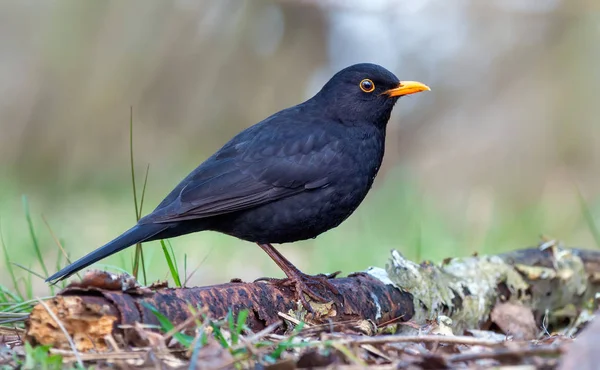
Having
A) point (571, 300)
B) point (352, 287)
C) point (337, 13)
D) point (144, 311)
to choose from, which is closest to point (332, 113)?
point (352, 287)

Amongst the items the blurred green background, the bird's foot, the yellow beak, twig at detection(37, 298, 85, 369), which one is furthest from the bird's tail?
the blurred green background

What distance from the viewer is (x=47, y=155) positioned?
12.8m

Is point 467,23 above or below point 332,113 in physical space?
above

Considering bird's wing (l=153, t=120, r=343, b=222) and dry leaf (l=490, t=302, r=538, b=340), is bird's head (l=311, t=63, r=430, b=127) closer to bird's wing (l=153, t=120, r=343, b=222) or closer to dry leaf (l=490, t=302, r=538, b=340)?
bird's wing (l=153, t=120, r=343, b=222)

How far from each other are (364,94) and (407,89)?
0.98ft

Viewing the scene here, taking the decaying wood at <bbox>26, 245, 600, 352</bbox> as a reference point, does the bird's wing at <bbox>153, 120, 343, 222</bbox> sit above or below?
above

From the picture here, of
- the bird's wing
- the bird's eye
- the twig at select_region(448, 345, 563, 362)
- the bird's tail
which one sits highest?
the bird's eye

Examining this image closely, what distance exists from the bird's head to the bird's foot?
1.29 m

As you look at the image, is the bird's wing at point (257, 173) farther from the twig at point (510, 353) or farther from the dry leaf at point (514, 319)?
the twig at point (510, 353)

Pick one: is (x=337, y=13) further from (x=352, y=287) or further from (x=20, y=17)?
(x=352, y=287)

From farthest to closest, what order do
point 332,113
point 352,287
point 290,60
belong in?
point 290,60 < point 332,113 < point 352,287

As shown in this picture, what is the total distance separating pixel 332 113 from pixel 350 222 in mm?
5341

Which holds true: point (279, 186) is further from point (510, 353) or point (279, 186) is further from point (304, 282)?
point (510, 353)

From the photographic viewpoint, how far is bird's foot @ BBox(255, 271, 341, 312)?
3541mm
